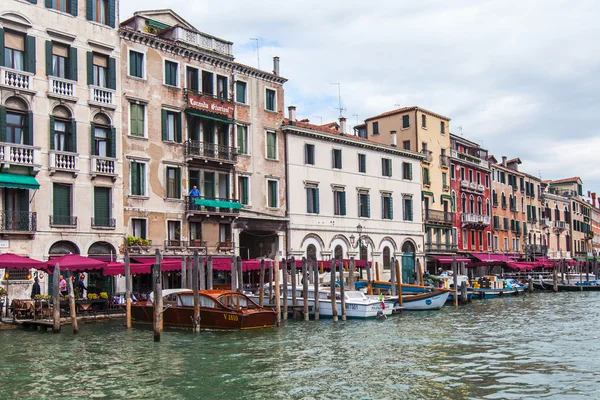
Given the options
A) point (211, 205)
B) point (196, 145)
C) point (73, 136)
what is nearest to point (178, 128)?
point (196, 145)

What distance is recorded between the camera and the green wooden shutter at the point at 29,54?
96.0ft

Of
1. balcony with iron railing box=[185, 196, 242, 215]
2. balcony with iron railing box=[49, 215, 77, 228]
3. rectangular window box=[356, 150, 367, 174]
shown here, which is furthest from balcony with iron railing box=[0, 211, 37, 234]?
rectangular window box=[356, 150, 367, 174]

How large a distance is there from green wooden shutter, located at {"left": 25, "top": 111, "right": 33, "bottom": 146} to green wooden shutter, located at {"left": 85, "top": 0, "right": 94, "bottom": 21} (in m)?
5.50

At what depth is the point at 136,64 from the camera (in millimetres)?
33844

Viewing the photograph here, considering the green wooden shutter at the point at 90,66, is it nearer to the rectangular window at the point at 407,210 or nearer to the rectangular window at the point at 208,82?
the rectangular window at the point at 208,82

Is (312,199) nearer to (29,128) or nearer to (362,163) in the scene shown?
(362,163)

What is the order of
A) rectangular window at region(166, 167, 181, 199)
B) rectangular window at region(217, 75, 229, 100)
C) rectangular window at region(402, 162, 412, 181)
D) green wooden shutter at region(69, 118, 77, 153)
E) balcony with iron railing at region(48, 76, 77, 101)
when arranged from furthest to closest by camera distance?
rectangular window at region(402, 162, 412, 181) < rectangular window at region(217, 75, 229, 100) < rectangular window at region(166, 167, 181, 199) < green wooden shutter at region(69, 118, 77, 153) < balcony with iron railing at region(48, 76, 77, 101)

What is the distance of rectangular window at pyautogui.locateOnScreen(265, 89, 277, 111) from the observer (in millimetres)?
40844

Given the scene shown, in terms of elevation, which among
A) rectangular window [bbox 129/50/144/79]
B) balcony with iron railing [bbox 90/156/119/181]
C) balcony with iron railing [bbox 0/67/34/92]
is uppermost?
rectangular window [bbox 129/50/144/79]

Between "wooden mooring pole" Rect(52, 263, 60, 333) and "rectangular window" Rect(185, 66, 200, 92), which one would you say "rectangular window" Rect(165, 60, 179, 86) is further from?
"wooden mooring pole" Rect(52, 263, 60, 333)

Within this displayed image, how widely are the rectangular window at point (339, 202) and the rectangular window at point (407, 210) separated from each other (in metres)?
6.93

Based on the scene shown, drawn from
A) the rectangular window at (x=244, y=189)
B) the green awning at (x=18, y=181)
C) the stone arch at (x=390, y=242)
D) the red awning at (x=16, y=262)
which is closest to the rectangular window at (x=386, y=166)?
the stone arch at (x=390, y=242)

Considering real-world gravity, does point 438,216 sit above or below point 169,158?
below

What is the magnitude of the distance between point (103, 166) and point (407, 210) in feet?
82.7
